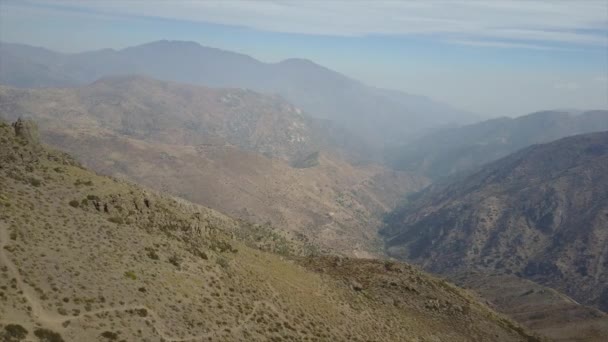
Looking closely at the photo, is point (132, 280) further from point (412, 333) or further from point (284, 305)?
point (412, 333)

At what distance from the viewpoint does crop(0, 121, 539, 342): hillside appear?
3050cm

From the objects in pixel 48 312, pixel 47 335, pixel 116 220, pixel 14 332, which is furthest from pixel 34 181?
pixel 14 332

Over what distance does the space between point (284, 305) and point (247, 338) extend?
30.7 feet

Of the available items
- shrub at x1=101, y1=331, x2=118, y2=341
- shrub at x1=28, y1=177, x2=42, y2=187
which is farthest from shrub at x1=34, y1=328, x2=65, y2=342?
shrub at x1=28, y1=177, x2=42, y2=187

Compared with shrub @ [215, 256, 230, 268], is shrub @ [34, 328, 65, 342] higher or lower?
higher

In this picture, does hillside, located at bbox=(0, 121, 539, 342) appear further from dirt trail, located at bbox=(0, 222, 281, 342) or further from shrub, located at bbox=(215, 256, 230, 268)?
shrub, located at bbox=(215, 256, 230, 268)

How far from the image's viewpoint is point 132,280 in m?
36.1

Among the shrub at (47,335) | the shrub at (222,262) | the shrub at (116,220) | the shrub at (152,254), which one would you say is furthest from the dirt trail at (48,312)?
the shrub at (222,262)

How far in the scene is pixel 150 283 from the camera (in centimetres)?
3709

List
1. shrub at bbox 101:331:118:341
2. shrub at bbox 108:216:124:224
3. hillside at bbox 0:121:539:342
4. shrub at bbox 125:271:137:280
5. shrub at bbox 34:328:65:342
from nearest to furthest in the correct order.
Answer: shrub at bbox 34:328:65:342 < shrub at bbox 101:331:118:341 < hillside at bbox 0:121:539:342 < shrub at bbox 125:271:137:280 < shrub at bbox 108:216:124:224

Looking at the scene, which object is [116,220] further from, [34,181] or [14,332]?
[14,332]

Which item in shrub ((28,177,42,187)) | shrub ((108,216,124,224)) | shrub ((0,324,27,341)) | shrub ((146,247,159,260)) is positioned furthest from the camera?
shrub ((108,216,124,224))

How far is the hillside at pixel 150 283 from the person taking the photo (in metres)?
30.5

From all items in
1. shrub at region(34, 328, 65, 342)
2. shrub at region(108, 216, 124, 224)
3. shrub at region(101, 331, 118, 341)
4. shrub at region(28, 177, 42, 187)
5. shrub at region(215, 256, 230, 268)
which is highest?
shrub at region(28, 177, 42, 187)
